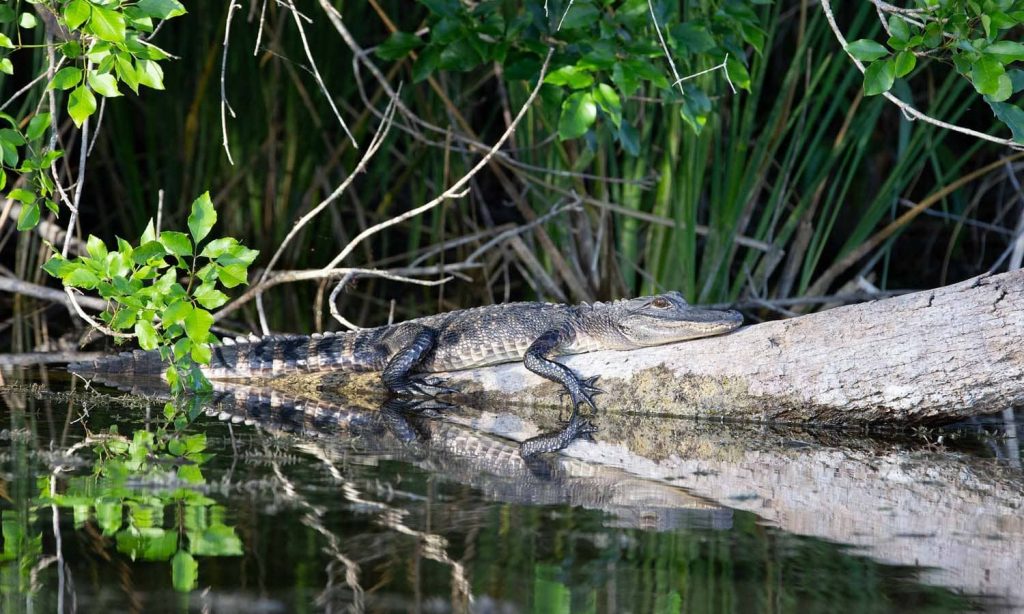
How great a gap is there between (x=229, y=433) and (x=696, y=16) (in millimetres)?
2983

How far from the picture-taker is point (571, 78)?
5.09m

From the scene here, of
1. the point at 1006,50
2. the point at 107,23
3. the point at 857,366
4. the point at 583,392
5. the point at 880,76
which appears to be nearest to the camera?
the point at 107,23

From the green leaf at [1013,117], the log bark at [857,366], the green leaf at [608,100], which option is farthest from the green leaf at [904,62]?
the green leaf at [608,100]

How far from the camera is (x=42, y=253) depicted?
7.71 metres

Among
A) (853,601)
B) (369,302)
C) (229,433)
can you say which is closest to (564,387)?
(229,433)

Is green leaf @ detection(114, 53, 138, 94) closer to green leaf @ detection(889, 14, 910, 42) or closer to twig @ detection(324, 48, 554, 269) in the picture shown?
twig @ detection(324, 48, 554, 269)

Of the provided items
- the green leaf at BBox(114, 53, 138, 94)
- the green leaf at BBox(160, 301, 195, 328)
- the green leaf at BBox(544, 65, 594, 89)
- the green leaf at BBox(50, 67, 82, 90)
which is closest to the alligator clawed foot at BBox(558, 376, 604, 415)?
the green leaf at BBox(544, 65, 594, 89)

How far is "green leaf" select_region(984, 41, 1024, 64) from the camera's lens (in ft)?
12.4

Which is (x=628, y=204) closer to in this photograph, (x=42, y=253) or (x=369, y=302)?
(x=369, y=302)

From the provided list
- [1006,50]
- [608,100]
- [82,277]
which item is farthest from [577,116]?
[82,277]

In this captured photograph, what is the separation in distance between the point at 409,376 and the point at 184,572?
331 centimetres

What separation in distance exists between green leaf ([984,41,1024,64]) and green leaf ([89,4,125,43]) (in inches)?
116

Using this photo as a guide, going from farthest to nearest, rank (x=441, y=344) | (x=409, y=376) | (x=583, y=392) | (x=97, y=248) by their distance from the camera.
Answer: (x=441, y=344)
(x=409, y=376)
(x=583, y=392)
(x=97, y=248)

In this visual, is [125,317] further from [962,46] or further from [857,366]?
[962,46]
